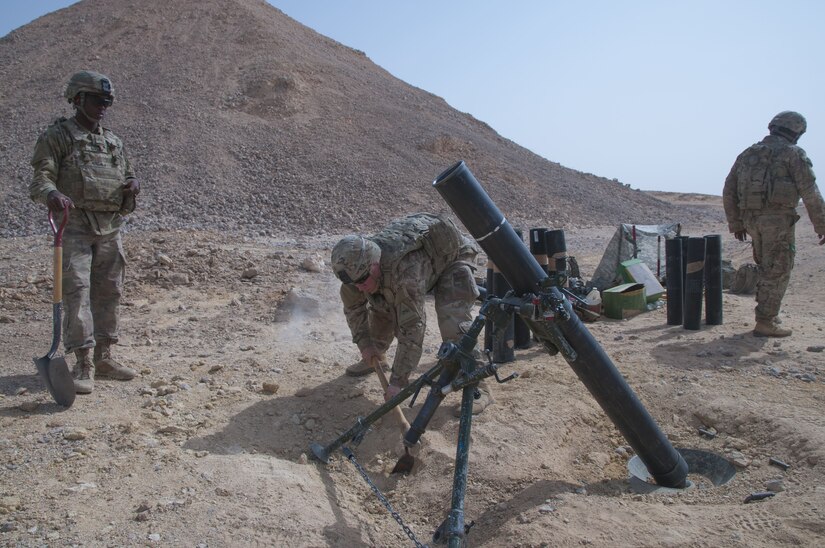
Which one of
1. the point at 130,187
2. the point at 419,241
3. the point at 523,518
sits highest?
the point at 130,187

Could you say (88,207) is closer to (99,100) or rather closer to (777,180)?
(99,100)

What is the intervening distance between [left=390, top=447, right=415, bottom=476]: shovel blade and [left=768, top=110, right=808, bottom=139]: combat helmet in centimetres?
473

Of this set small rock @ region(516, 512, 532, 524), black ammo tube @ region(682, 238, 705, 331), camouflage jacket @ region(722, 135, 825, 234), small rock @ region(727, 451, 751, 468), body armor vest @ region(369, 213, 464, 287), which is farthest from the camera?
black ammo tube @ region(682, 238, 705, 331)

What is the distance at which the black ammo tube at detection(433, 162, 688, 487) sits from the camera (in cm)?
306

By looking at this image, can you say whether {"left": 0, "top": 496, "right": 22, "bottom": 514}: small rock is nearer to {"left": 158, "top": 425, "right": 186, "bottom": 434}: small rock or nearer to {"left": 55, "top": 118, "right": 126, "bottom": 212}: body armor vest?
{"left": 158, "top": 425, "right": 186, "bottom": 434}: small rock

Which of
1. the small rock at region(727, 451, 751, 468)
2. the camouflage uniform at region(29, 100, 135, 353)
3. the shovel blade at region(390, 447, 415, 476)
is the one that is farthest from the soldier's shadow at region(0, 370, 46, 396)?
→ the small rock at region(727, 451, 751, 468)

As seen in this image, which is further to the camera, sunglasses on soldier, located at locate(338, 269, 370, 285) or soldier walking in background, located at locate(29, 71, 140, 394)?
soldier walking in background, located at locate(29, 71, 140, 394)

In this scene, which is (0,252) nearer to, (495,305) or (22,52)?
(495,305)

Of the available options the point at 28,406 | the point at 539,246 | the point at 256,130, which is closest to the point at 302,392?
the point at 28,406

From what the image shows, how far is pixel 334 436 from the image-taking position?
4.06 metres

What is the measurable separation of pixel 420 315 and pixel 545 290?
1.22 m

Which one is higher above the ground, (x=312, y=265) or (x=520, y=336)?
(x=312, y=265)

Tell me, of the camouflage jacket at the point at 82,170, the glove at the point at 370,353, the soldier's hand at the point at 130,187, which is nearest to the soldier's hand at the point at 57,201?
the camouflage jacket at the point at 82,170

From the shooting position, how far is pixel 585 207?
2255 centimetres
